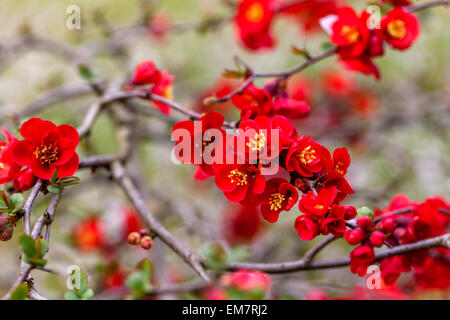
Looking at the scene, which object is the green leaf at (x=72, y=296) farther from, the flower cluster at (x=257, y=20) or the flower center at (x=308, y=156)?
the flower cluster at (x=257, y=20)

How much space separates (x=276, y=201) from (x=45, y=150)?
0.99 ft

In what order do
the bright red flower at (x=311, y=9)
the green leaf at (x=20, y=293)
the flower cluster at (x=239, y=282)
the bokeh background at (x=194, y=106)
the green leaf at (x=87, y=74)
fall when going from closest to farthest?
the green leaf at (x=20, y=293) → the flower cluster at (x=239, y=282) → the green leaf at (x=87, y=74) → the bright red flower at (x=311, y=9) → the bokeh background at (x=194, y=106)

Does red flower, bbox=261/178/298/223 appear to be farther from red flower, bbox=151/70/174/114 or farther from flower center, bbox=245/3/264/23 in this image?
flower center, bbox=245/3/264/23

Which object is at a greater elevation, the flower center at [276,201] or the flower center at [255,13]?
the flower center at [255,13]

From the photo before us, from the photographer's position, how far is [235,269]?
0.70 meters

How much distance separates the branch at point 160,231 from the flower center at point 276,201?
0.43 ft

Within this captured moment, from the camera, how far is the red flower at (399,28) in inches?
29.5

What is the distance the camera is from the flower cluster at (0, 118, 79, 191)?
0.59 meters

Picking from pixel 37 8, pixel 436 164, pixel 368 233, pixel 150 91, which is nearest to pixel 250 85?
pixel 150 91

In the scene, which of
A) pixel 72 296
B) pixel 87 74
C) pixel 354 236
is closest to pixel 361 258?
pixel 354 236

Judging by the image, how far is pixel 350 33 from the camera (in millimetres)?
771

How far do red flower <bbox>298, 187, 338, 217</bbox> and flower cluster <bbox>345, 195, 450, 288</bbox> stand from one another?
78 millimetres

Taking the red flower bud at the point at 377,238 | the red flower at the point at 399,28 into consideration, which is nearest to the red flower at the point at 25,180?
the red flower bud at the point at 377,238
